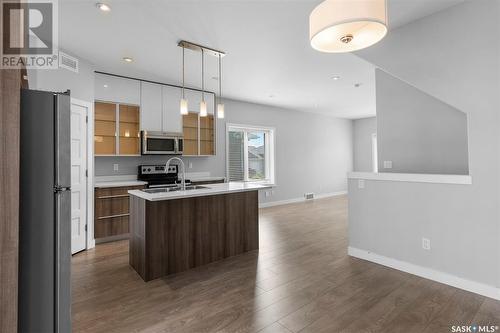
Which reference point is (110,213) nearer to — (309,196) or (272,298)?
(272,298)

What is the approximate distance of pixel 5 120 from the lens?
1052 mm

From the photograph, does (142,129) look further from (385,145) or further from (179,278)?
(385,145)

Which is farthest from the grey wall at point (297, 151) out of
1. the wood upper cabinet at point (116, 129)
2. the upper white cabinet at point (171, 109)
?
the upper white cabinet at point (171, 109)

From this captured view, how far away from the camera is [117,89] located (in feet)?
14.0

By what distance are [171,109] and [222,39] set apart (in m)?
2.16

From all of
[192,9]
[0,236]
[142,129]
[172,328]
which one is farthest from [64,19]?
[172,328]

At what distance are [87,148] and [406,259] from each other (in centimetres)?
447

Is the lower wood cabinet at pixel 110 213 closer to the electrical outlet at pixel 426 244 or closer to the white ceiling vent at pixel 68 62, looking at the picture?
the white ceiling vent at pixel 68 62

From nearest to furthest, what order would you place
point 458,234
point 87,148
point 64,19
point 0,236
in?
point 0,236 → point 458,234 → point 64,19 → point 87,148

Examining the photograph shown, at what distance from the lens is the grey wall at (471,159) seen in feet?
7.54

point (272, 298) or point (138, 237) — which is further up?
point (138, 237)

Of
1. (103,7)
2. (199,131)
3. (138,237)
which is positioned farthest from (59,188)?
(199,131)

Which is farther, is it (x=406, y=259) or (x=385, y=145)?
(x=385, y=145)

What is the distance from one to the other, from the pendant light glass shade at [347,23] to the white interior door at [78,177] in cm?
344
